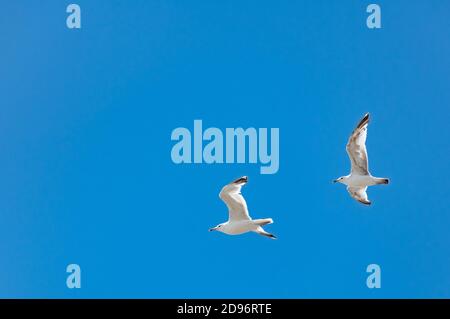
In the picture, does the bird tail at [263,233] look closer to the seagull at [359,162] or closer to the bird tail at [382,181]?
the seagull at [359,162]

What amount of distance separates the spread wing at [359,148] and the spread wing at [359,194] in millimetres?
443

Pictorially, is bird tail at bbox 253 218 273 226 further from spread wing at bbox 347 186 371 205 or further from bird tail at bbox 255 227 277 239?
spread wing at bbox 347 186 371 205

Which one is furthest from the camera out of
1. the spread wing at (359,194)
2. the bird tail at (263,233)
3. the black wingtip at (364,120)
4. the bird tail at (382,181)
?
the spread wing at (359,194)

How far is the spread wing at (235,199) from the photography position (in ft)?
26.6

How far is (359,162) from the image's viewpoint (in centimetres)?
824

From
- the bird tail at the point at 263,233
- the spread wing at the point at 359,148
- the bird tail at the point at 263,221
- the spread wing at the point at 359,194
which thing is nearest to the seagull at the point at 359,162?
the spread wing at the point at 359,148

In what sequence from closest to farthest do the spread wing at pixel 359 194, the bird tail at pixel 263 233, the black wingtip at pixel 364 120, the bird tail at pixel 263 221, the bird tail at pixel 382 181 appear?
1. the bird tail at pixel 263 221
2. the bird tail at pixel 382 181
3. the black wingtip at pixel 364 120
4. the bird tail at pixel 263 233
5. the spread wing at pixel 359 194

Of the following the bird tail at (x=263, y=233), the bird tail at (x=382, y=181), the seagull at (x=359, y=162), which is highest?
the seagull at (x=359, y=162)

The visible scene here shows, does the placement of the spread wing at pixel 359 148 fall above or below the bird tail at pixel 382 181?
above

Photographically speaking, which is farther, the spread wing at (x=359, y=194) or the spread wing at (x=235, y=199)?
the spread wing at (x=359, y=194)

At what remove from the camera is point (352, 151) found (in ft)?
26.9

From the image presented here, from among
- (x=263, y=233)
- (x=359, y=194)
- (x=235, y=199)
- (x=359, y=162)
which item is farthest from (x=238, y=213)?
(x=359, y=194)
